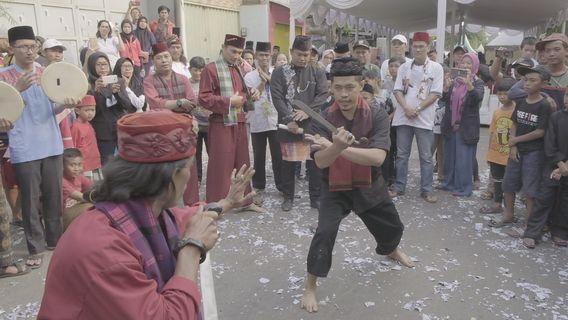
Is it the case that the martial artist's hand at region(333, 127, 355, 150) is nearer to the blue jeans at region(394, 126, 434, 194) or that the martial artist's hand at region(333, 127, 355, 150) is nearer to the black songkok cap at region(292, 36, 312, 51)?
the black songkok cap at region(292, 36, 312, 51)

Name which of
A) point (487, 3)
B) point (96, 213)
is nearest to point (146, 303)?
point (96, 213)

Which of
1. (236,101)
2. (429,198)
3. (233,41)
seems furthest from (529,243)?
(233,41)

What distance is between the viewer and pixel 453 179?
20.3 feet

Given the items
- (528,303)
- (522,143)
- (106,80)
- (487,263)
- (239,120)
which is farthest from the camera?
(239,120)

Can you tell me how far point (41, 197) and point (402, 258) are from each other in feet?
11.0

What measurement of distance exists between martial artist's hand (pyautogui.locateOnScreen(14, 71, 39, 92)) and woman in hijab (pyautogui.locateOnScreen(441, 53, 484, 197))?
4.75 m

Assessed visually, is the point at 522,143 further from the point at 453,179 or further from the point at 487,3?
the point at 487,3

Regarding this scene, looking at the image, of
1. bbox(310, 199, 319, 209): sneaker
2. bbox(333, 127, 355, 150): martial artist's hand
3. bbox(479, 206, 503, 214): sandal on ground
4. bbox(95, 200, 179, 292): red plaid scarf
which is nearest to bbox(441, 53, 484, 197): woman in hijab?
bbox(479, 206, 503, 214): sandal on ground

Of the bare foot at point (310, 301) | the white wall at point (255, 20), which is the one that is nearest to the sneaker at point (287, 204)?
the bare foot at point (310, 301)

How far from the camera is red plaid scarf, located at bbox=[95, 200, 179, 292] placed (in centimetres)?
153

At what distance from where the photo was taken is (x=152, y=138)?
1529 mm

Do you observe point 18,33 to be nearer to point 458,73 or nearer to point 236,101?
point 236,101

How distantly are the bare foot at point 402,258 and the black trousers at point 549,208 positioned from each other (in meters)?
1.36

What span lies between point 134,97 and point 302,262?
2.91m
